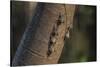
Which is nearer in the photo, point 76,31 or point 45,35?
point 45,35

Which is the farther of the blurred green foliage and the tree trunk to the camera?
the blurred green foliage

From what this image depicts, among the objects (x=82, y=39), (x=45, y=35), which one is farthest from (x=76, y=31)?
(x=45, y=35)

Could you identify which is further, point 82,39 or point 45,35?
point 82,39

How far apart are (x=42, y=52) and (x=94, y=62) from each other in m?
0.60

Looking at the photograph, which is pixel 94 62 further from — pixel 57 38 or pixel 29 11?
pixel 29 11

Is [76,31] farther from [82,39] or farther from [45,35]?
[45,35]

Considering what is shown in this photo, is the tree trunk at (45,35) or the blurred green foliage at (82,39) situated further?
the blurred green foliage at (82,39)

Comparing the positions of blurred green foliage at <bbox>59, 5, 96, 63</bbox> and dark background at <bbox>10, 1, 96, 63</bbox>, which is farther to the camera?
blurred green foliage at <bbox>59, 5, 96, 63</bbox>

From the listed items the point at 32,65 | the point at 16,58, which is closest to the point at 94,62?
the point at 32,65

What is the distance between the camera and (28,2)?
187 centimetres

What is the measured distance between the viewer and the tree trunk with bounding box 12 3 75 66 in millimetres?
1859

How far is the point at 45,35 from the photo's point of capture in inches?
75.6

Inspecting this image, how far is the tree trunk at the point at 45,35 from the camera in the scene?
6.10 feet

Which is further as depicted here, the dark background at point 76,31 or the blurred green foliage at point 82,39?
the blurred green foliage at point 82,39
